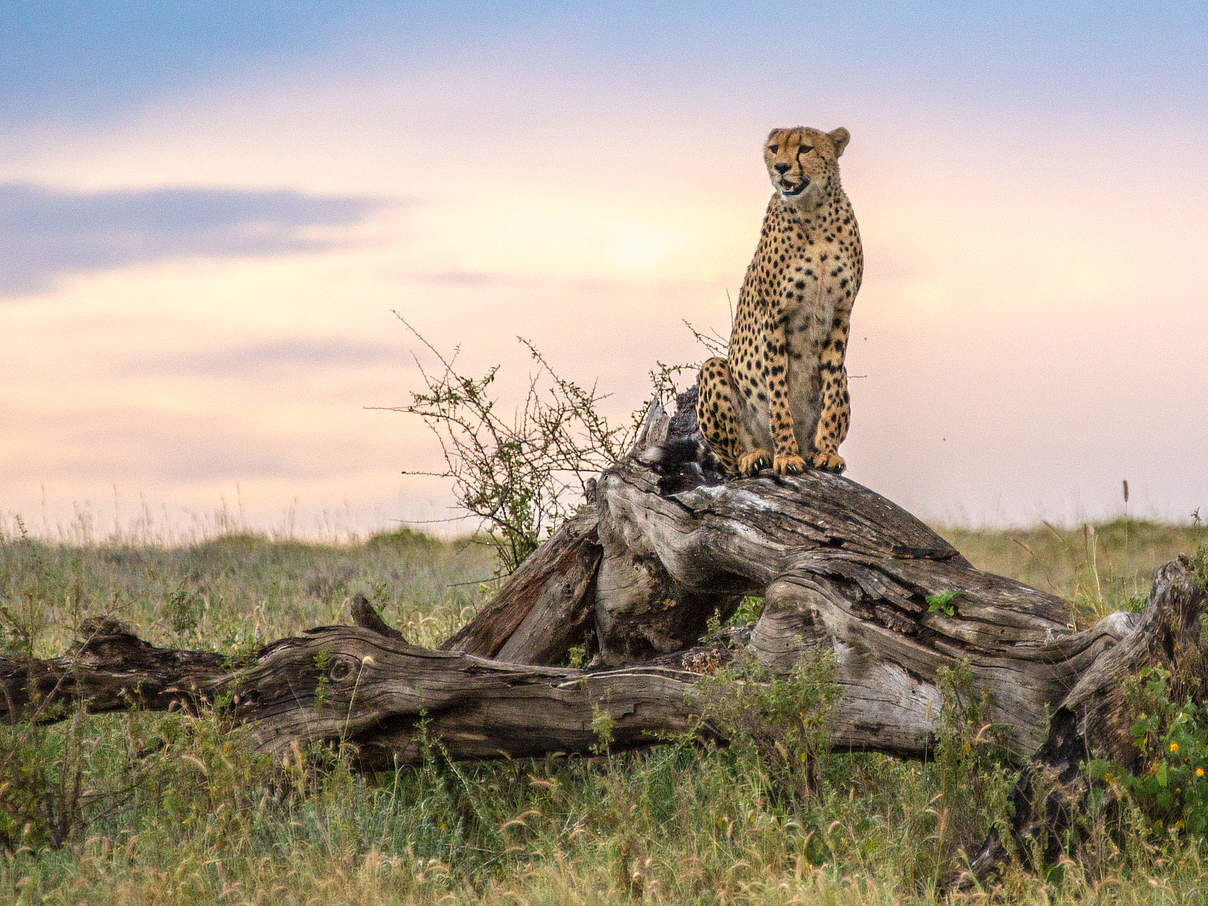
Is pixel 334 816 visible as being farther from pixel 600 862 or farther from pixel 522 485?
pixel 522 485

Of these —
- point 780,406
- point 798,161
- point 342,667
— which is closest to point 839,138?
point 798,161

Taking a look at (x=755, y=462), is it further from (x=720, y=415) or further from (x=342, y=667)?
(x=342, y=667)

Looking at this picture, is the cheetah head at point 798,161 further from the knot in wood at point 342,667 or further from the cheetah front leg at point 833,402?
the knot in wood at point 342,667

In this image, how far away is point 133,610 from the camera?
35.8 ft

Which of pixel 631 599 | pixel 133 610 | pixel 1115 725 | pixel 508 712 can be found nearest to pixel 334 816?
pixel 508 712

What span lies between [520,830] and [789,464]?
236 cm

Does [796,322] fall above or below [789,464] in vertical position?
above

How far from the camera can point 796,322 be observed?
277 inches

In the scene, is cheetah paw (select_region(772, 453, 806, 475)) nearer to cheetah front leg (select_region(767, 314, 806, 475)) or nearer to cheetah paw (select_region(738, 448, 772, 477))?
cheetah front leg (select_region(767, 314, 806, 475))

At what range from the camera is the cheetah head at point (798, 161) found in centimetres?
695

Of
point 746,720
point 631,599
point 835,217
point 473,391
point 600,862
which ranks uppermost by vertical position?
point 835,217

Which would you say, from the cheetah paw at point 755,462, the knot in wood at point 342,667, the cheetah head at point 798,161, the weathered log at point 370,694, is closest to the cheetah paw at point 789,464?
the cheetah paw at point 755,462

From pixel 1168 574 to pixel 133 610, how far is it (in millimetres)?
9116

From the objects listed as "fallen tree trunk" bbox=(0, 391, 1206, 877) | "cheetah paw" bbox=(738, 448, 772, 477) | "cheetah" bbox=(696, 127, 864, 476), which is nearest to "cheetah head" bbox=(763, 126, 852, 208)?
"cheetah" bbox=(696, 127, 864, 476)
